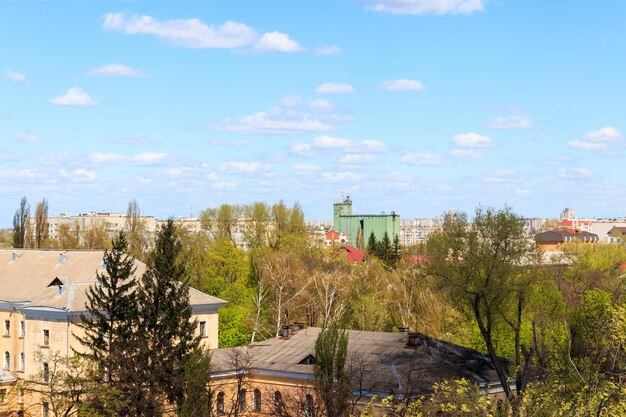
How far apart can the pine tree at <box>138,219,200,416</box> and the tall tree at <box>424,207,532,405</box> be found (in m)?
12.3

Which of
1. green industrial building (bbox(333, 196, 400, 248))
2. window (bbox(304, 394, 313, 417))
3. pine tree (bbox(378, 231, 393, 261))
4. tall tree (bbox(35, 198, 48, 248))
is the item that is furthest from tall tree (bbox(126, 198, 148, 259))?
green industrial building (bbox(333, 196, 400, 248))

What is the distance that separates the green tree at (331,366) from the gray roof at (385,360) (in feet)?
6.11

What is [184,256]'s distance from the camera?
286 feet

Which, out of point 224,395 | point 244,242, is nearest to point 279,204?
point 244,242

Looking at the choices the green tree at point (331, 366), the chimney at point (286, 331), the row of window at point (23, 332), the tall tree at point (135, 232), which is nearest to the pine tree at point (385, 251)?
the tall tree at point (135, 232)

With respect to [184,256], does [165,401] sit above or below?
below

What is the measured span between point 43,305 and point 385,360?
21.2 meters

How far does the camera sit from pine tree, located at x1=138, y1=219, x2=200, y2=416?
46125 mm

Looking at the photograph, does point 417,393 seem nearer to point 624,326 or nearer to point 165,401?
point 165,401

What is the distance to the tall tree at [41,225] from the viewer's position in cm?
10486

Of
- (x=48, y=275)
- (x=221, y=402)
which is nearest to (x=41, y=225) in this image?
(x=48, y=275)

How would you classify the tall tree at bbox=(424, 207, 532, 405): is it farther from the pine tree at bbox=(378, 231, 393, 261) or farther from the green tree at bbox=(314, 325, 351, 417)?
the pine tree at bbox=(378, 231, 393, 261)

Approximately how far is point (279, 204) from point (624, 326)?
266 feet

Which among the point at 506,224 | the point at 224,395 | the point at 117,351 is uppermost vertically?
the point at 506,224
